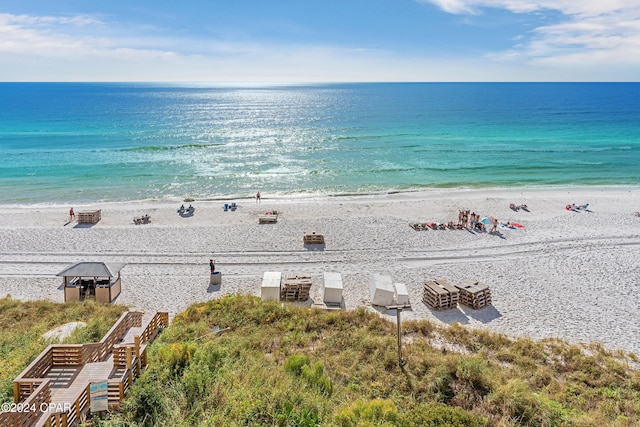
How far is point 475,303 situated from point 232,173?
3324cm

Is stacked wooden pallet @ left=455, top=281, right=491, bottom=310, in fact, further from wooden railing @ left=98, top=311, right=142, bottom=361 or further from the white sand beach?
wooden railing @ left=98, top=311, right=142, bottom=361

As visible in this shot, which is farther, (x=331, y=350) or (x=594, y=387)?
(x=331, y=350)

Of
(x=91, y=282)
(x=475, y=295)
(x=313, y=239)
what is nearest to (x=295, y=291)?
(x=313, y=239)

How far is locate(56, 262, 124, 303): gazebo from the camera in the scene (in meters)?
16.2

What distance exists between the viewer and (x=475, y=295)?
1630 centimetres

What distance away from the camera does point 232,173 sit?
4438 centimetres

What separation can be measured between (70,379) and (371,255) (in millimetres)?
15517

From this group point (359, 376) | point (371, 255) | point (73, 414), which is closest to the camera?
point (73, 414)

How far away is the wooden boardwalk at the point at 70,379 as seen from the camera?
6.98 metres

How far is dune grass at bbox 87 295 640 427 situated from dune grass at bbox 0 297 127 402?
2111 millimetres

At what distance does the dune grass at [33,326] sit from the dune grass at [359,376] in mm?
2111

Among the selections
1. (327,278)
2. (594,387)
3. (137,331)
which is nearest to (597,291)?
(594,387)

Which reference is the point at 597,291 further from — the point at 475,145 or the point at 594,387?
the point at 475,145

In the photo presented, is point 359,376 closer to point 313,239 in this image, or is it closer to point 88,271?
point 88,271
